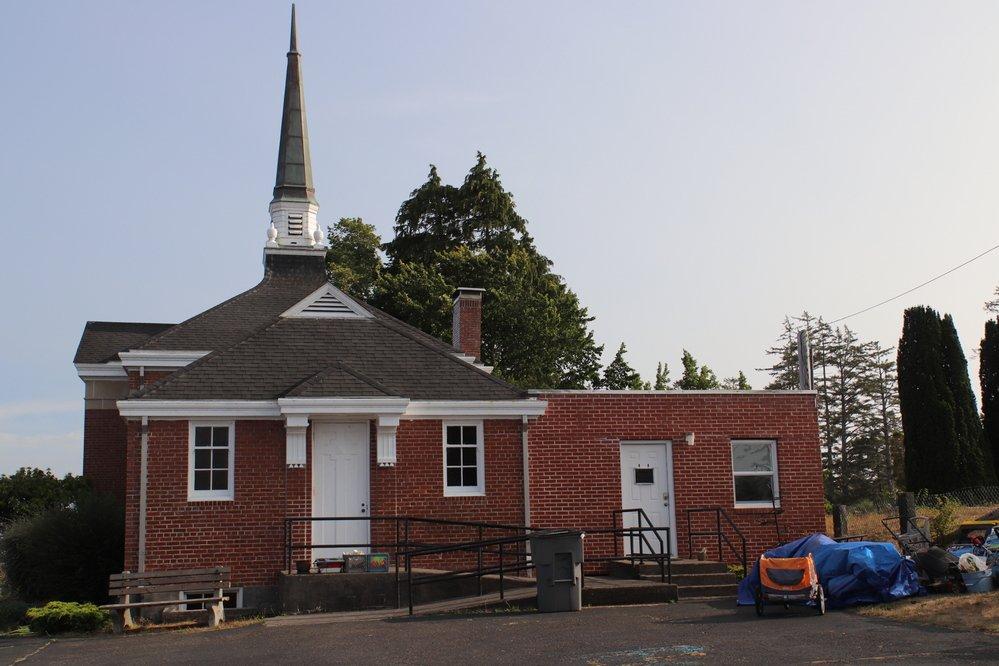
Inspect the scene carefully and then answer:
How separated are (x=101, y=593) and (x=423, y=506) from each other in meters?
6.27

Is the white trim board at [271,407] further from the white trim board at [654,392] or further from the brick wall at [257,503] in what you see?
the white trim board at [654,392]

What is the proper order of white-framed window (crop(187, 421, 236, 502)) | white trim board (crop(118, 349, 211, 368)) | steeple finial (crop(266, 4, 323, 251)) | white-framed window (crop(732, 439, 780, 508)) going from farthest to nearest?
steeple finial (crop(266, 4, 323, 251)) → white trim board (crop(118, 349, 211, 368)) → white-framed window (crop(732, 439, 780, 508)) → white-framed window (crop(187, 421, 236, 502))

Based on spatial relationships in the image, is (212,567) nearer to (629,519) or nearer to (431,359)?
(431,359)

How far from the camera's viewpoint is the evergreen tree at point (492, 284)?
38531 mm

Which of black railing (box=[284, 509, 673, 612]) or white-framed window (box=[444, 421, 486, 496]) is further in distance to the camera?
white-framed window (box=[444, 421, 486, 496])

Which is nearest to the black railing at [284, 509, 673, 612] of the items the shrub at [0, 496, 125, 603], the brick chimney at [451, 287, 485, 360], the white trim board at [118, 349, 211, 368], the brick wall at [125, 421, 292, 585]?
the brick wall at [125, 421, 292, 585]

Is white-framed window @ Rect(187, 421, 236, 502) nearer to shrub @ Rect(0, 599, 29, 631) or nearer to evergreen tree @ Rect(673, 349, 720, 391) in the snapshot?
shrub @ Rect(0, 599, 29, 631)

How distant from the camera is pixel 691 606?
15242 mm

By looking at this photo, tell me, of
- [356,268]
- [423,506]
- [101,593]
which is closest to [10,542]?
[101,593]

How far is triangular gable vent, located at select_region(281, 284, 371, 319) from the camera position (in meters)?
21.3

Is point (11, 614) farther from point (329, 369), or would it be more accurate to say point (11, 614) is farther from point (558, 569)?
point (558, 569)

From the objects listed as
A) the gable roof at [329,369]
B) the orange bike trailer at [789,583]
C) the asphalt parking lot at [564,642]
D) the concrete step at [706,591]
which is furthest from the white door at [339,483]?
the orange bike trailer at [789,583]

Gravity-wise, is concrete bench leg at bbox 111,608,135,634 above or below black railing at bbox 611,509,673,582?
below

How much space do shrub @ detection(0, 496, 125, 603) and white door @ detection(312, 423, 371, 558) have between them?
4.27 m
